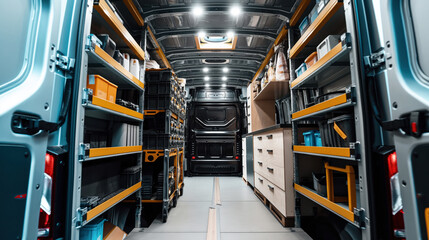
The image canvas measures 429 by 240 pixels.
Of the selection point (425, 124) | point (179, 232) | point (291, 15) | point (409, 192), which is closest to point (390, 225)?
point (409, 192)

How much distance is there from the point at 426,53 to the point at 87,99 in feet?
6.41

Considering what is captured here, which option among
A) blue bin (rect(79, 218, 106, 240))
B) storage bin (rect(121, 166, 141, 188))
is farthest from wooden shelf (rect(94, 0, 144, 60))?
blue bin (rect(79, 218, 106, 240))

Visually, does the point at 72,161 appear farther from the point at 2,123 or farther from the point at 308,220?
the point at 308,220

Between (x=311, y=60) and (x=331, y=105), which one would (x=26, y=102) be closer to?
(x=331, y=105)

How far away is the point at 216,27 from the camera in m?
3.29

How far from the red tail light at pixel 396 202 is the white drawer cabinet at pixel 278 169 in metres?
1.37

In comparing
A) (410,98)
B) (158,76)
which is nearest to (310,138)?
(410,98)

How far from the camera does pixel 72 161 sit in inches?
51.9

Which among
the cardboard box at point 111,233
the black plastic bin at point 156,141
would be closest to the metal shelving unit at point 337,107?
the black plastic bin at point 156,141

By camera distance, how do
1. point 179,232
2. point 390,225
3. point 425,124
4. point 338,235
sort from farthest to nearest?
1. point 179,232
2. point 338,235
3. point 390,225
4. point 425,124

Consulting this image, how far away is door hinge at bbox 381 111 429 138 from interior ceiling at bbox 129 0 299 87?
2.43 meters

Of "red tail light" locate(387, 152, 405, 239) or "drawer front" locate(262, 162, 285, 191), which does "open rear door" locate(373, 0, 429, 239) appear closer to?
"red tail light" locate(387, 152, 405, 239)

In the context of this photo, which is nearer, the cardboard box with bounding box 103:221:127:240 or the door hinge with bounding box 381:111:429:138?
A: the door hinge with bounding box 381:111:429:138

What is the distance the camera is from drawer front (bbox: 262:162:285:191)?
2.49 m
